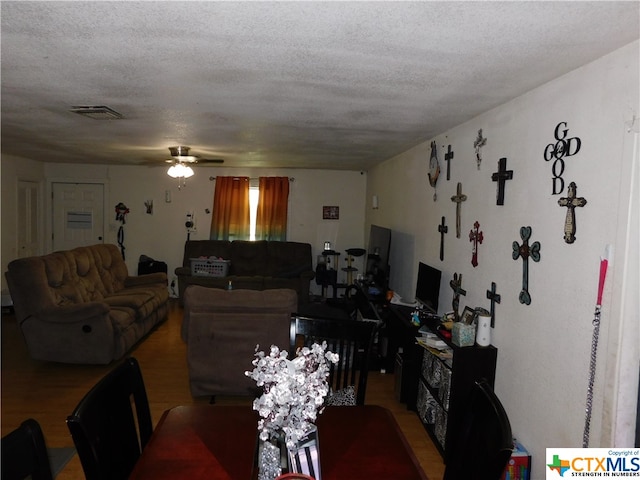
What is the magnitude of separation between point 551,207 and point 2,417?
3.90 metres

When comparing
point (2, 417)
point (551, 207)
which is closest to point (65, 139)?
point (2, 417)

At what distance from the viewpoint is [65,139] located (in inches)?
183

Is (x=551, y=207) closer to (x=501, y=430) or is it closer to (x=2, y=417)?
(x=501, y=430)

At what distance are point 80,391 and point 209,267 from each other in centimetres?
316

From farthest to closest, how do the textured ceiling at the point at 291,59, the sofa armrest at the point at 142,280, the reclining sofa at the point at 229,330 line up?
the sofa armrest at the point at 142,280 < the reclining sofa at the point at 229,330 < the textured ceiling at the point at 291,59

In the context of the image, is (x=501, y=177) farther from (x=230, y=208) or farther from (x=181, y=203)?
(x=181, y=203)

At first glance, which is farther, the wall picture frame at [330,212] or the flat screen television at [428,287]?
the wall picture frame at [330,212]

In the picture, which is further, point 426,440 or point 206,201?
point 206,201

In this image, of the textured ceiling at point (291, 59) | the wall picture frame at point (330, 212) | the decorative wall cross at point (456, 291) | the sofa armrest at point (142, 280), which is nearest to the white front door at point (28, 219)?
the sofa armrest at point (142, 280)

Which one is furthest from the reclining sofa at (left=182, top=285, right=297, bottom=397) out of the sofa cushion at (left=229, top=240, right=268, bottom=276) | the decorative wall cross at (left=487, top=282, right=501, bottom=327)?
the sofa cushion at (left=229, top=240, right=268, bottom=276)

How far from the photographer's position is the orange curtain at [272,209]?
7602 mm

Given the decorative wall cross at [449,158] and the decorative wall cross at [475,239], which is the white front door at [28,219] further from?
the decorative wall cross at [475,239]

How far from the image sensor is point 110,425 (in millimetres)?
1611

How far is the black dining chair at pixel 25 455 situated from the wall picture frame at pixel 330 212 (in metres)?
6.66
